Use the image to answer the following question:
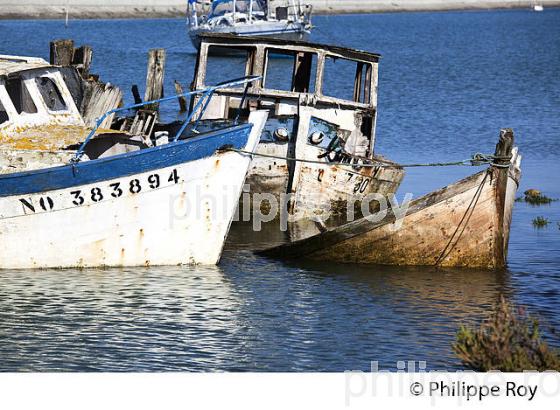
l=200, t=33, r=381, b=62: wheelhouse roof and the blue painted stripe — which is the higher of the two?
l=200, t=33, r=381, b=62: wheelhouse roof

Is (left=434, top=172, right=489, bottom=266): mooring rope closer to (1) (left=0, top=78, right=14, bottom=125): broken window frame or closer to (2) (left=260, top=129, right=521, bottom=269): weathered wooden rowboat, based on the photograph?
(2) (left=260, top=129, right=521, bottom=269): weathered wooden rowboat

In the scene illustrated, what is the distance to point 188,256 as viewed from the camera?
15586mm

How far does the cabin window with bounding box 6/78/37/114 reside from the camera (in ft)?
A: 53.5

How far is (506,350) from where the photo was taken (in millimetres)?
9859

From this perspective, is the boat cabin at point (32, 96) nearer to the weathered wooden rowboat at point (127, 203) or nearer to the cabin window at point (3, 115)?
the cabin window at point (3, 115)

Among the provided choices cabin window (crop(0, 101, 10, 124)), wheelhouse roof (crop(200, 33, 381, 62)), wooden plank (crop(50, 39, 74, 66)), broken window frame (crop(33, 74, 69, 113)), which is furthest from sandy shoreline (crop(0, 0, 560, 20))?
cabin window (crop(0, 101, 10, 124))

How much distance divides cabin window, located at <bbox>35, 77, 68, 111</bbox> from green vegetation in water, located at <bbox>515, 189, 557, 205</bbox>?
8.85 m

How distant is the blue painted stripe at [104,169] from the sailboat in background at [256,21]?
45544mm

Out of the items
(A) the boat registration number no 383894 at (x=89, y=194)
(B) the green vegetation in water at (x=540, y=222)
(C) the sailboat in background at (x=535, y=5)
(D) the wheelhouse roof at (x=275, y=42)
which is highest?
(C) the sailboat in background at (x=535, y=5)

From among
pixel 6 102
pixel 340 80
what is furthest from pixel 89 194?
pixel 340 80

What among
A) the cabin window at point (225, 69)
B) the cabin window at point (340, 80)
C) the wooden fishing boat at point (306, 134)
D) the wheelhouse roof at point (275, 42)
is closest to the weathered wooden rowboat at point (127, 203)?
the wooden fishing boat at point (306, 134)

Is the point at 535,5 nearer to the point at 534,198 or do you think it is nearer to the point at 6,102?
the point at 534,198

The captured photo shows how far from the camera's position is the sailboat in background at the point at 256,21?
200ft
